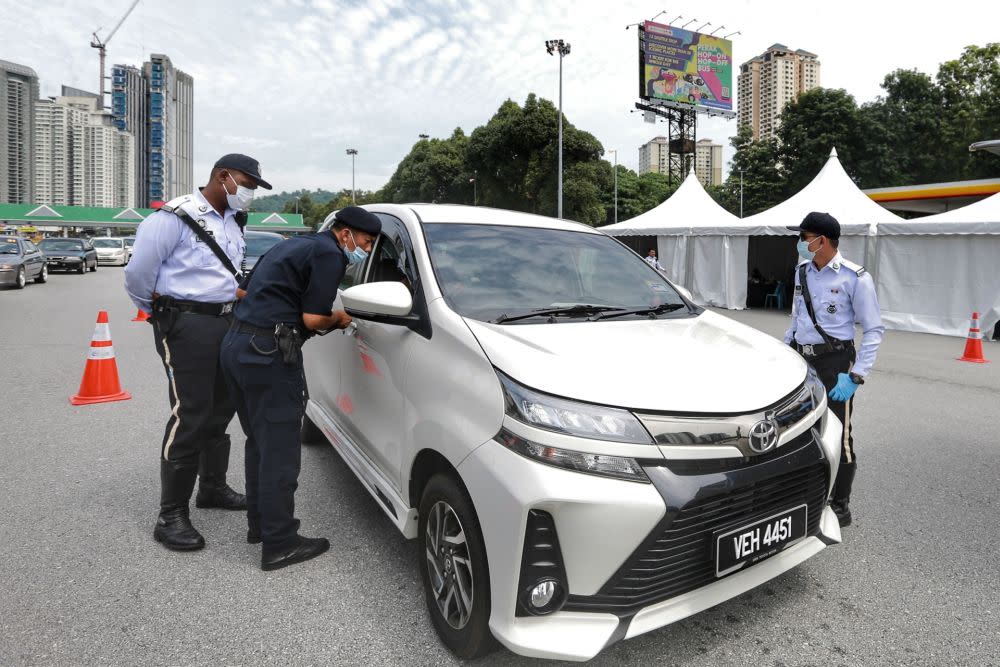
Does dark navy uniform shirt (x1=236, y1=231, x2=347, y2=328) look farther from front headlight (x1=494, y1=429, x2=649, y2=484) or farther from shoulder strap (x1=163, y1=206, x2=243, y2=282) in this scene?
front headlight (x1=494, y1=429, x2=649, y2=484)

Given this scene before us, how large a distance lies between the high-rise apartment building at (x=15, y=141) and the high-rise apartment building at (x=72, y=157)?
4.07 ft

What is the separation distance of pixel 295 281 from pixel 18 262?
2048cm

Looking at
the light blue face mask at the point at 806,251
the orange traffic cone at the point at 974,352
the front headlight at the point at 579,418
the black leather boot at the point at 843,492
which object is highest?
the light blue face mask at the point at 806,251

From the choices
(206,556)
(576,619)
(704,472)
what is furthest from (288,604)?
(704,472)

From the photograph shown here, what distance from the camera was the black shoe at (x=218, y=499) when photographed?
149 inches

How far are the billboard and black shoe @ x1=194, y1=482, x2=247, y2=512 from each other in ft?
144

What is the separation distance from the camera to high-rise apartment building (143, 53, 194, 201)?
100062 mm

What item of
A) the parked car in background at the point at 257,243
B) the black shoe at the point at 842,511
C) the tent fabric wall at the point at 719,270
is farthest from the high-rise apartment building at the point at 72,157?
the black shoe at the point at 842,511

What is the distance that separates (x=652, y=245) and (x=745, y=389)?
22852 millimetres

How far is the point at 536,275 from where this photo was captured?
3.12 meters

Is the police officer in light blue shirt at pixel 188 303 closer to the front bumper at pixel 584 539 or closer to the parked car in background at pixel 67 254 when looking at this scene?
the front bumper at pixel 584 539

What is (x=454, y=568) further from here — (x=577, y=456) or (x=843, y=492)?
(x=843, y=492)

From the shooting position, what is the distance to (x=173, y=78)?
102m

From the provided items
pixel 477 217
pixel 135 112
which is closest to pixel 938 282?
pixel 477 217
